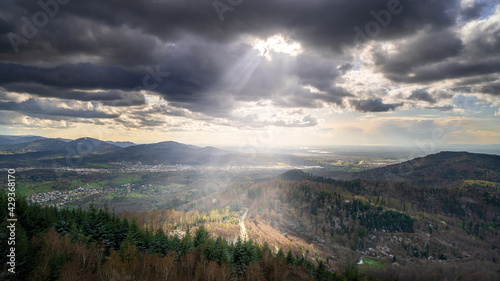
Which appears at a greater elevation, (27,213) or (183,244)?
(27,213)

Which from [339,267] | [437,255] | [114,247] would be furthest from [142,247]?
[437,255]

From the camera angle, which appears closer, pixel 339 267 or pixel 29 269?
pixel 29 269

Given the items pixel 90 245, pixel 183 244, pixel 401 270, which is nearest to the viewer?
pixel 90 245

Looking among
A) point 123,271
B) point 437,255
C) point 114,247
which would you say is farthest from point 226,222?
point 437,255

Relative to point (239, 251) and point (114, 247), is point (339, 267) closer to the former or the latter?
point (239, 251)

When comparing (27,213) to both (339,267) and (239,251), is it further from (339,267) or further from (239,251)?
(339,267)

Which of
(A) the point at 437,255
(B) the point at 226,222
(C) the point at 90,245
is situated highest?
(C) the point at 90,245

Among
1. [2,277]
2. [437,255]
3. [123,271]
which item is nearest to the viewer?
[2,277]

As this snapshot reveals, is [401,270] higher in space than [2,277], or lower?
lower

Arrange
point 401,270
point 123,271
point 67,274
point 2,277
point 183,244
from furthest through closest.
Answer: point 401,270, point 183,244, point 123,271, point 67,274, point 2,277
